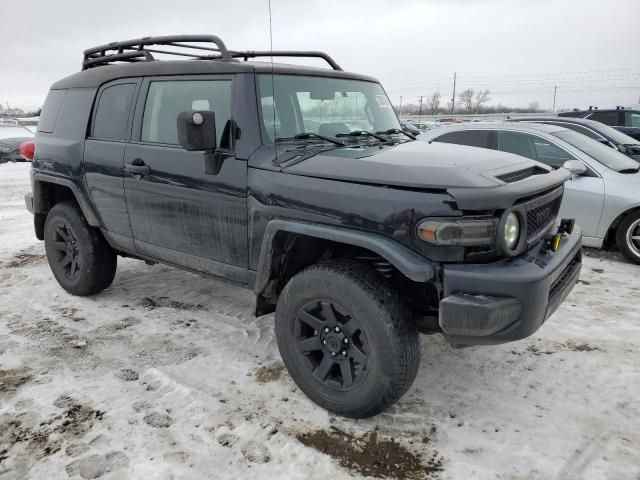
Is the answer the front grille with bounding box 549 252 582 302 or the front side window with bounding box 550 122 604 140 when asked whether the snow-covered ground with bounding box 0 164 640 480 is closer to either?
the front grille with bounding box 549 252 582 302

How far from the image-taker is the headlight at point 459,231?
7.80 feet

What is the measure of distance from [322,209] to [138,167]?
1663 mm

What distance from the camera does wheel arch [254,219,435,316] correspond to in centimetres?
244

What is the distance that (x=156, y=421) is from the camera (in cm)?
277

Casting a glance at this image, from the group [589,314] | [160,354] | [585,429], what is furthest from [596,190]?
[160,354]

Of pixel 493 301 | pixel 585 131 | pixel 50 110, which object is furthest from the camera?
pixel 585 131

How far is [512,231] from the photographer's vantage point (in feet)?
8.30

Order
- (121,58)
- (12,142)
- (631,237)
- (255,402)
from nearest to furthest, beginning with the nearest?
(255,402) → (121,58) → (631,237) → (12,142)

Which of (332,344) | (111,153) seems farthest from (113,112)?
(332,344)

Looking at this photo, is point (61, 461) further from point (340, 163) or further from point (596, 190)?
point (596, 190)

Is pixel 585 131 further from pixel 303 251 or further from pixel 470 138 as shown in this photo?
pixel 303 251

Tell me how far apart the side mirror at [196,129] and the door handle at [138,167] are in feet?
2.58

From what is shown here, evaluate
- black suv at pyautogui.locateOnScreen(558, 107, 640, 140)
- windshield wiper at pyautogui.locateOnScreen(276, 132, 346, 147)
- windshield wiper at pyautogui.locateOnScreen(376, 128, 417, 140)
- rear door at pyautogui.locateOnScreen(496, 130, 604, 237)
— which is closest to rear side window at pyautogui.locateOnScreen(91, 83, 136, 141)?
windshield wiper at pyautogui.locateOnScreen(276, 132, 346, 147)

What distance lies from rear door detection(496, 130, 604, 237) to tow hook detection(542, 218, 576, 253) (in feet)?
8.92
